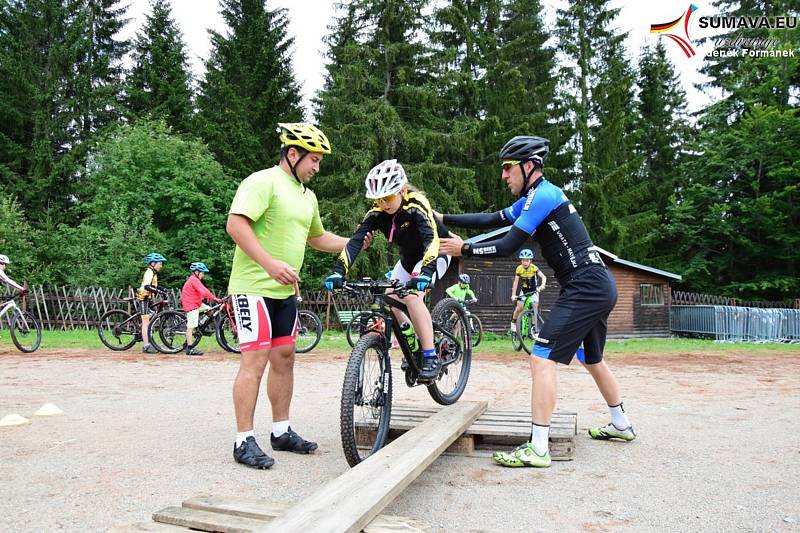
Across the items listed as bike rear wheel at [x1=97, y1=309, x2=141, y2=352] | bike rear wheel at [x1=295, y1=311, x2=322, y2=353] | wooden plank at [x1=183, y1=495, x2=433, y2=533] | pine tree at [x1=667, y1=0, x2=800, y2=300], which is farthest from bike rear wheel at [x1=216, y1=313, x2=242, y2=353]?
pine tree at [x1=667, y1=0, x2=800, y2=300]

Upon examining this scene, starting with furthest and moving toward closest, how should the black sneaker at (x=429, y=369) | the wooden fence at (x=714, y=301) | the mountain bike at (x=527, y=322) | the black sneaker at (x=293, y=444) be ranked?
the wooden fence at (x=714, y=301) → the mountain bike at (x=527, y=322) → the black sneaker at (x=429, y=369) → the black sneaker at (x=293, y=444)

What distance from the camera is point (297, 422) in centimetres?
595

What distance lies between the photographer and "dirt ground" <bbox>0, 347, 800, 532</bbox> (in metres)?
3.34

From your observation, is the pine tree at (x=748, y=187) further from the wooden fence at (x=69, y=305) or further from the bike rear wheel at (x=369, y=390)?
the bike rear wheel at (x=369, y=390)

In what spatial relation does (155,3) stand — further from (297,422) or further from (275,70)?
(297,422)

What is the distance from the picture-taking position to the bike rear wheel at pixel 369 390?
4.09 meters

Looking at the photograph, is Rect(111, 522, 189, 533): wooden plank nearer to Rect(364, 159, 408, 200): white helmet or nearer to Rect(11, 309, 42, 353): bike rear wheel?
Rect(364, 159, 408, 200): white helmet

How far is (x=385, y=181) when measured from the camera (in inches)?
180

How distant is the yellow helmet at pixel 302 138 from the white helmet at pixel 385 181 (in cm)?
39

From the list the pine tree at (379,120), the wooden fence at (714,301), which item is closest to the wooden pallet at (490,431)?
the pine tree at (379,120)

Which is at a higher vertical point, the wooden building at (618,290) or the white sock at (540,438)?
the wooden building at (618,290)

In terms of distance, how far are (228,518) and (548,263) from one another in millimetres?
2723

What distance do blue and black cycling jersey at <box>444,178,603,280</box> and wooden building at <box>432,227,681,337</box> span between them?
1731cm

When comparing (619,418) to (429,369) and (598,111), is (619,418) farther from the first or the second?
(598,111)
